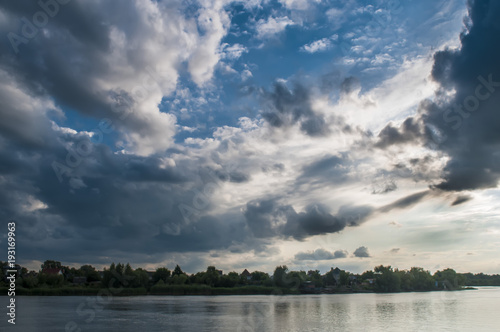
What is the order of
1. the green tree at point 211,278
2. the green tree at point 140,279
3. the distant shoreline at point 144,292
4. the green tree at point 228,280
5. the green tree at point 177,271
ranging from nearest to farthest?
1. the distant shoreline at point 144,292
2. the green tree at point 140,279
3. the green tree at point 211,278
4. the green tree at point 228,280
5. the green tree at point 177,271

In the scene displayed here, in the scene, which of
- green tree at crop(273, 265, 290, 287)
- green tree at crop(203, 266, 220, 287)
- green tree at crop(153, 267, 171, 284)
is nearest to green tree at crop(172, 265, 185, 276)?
green tree at crop(153, 267, 171, 284)

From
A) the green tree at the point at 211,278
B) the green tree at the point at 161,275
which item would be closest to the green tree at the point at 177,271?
the green tree at the point at 161,275

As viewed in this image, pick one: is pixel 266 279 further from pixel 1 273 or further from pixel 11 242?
pixel 11 242

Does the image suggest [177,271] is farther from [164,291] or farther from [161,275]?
[164,291]

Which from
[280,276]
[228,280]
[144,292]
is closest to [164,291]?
[144,292]

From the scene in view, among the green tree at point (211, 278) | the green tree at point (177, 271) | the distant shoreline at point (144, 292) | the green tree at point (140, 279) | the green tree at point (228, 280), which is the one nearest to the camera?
the distant shoreline at point (144, 292)

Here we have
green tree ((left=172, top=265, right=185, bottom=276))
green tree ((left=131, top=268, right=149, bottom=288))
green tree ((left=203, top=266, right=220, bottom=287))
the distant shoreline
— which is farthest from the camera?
green tree ((left=172, top=265, right=185, bottom=276))

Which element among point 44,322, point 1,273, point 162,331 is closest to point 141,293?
point 1,273

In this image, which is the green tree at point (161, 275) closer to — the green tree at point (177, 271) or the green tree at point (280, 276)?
the green tree at point (177, 271)

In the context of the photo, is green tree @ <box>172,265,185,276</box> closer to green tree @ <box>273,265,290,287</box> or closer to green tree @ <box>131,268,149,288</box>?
green tree @ <box>131,268,149,288</box>

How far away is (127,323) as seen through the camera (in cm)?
5678

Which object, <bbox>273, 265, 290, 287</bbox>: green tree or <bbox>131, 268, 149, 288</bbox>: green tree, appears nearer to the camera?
<bbox>131, 268, 149, 288</bbox>: green tree

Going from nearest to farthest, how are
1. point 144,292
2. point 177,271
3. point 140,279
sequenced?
1. point 140,279
2. point 144,292
3. point 177,271

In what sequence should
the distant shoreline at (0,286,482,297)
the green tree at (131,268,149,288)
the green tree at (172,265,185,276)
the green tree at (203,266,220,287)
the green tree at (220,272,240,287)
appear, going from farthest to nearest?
the green tree at (172,265,185,276) < the green tree at (220,272,240,287) < the green tree at (203,266,220,287) < the green tree at (131,268,149,288) < the distant shoreline at (0,286,482,297)
